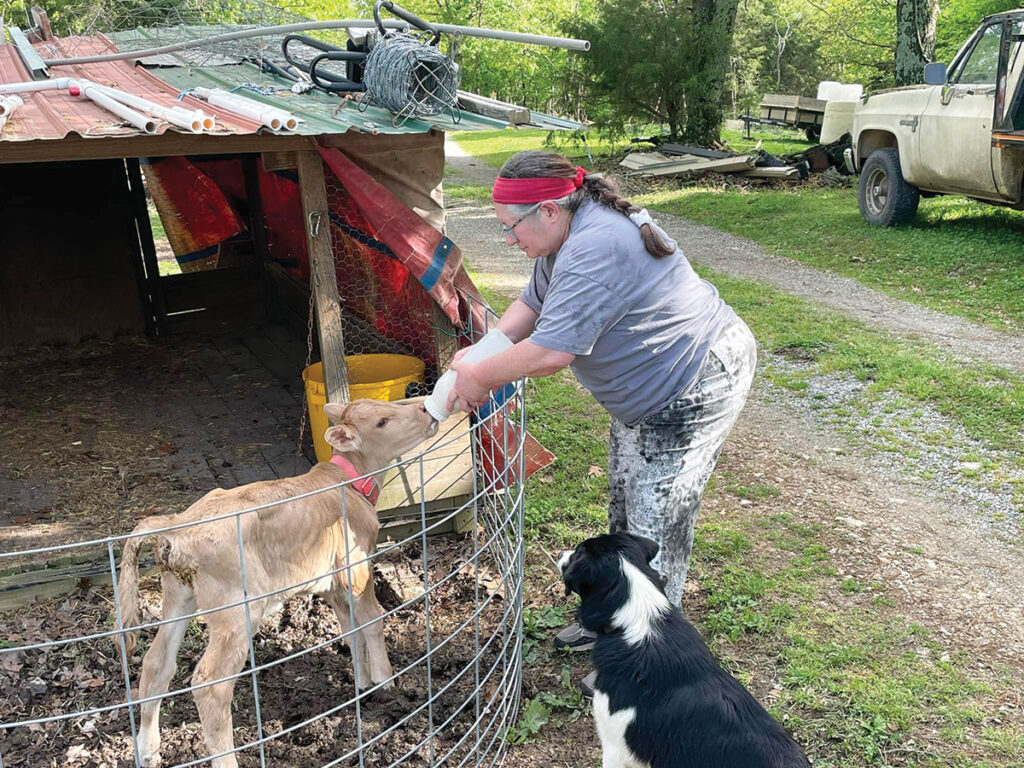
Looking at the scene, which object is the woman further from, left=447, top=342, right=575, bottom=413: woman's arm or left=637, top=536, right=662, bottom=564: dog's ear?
left=637, top=536, right=662, bottom=564: dog's ear

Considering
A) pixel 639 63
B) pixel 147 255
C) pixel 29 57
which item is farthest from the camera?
pixel 639 63

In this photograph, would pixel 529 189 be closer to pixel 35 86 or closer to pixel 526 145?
pixel 35 86

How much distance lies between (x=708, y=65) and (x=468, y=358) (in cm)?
1563

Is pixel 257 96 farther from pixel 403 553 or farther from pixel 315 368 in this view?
pixel 403 553

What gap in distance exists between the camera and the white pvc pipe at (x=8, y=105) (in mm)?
3768

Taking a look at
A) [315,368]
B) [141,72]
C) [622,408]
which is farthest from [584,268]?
[141,72]

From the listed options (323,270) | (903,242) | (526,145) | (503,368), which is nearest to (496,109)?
(323,270)

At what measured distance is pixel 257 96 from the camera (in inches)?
209

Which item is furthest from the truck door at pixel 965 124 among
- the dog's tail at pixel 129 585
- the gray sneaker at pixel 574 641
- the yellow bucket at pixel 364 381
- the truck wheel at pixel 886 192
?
the dog's tail at pixel 129 585

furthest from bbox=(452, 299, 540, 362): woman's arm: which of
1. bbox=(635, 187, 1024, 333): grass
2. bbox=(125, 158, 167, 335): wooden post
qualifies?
bbox=(635, 187, 1024, 333): grass

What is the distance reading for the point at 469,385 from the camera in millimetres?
3115

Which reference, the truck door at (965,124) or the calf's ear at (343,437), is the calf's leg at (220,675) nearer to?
the calf's ear at (343,437)

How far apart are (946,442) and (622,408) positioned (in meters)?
3.72

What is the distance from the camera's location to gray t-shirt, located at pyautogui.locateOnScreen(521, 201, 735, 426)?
9.35ft
